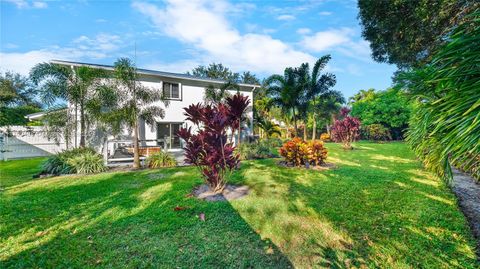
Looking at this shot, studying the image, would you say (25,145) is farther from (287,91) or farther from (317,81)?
(317,81)

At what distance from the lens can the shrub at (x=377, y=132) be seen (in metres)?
23.8

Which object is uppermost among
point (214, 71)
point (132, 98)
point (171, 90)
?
point (214, 71)

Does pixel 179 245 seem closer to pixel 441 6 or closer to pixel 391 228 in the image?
pixel 391 228

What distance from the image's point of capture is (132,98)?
989 centimetres

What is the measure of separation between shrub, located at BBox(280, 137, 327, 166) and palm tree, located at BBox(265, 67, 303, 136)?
726cm

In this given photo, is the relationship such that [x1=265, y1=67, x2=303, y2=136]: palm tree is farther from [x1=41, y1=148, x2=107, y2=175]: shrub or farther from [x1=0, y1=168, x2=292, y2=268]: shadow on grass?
[x1=41, y1=148, x2=107, y2=175]: shrub

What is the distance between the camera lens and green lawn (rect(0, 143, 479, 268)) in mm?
2945

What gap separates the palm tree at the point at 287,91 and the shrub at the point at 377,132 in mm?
12859

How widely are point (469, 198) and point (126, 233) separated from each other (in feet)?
25.0

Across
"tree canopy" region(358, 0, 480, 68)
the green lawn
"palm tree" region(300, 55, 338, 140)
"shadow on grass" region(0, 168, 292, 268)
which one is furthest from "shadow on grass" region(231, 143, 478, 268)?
"palm tree" region(300, 55, 338, 140)

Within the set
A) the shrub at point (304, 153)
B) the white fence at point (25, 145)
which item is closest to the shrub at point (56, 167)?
the white fence at point (25, 145)

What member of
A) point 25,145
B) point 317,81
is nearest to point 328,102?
point 317,81

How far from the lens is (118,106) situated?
9992mm

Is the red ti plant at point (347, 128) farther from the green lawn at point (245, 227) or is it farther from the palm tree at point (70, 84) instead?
the palm tree at point (70, 84)
